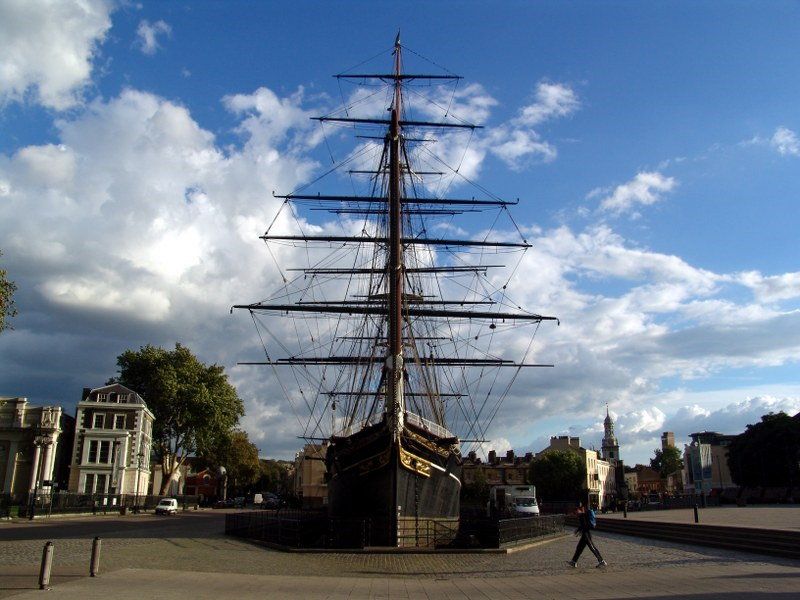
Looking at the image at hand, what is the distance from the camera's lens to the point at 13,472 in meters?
51.8

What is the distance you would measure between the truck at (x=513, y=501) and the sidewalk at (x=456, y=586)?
63.7 ft

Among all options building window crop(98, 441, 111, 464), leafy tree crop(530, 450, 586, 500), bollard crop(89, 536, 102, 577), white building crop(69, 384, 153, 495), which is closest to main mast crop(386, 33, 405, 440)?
bollard crop(89, 536, 102, 577)

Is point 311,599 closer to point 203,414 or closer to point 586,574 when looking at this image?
point 586,574

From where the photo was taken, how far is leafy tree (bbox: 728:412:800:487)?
214ft

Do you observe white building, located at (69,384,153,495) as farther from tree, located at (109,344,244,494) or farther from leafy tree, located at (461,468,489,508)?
leafy tree, located at (461,468,489,508)

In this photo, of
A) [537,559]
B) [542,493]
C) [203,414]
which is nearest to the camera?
[537,559]

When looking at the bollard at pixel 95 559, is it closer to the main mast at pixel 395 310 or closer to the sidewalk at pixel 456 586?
the sidewalk at pixel 456 586

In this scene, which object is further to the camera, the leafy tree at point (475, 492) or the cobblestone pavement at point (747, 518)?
the leafy tree at point (475, 492)

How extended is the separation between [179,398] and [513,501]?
3192 cm

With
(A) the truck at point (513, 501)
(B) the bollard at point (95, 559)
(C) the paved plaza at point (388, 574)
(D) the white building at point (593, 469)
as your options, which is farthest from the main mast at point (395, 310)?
(D) the white building at point (593, 469)

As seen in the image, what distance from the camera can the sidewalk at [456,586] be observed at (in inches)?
438

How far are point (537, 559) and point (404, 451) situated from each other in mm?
5873

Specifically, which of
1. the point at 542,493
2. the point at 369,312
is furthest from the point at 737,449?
→ the point at 369,312

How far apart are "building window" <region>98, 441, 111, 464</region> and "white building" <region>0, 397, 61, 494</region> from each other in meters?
3.55
